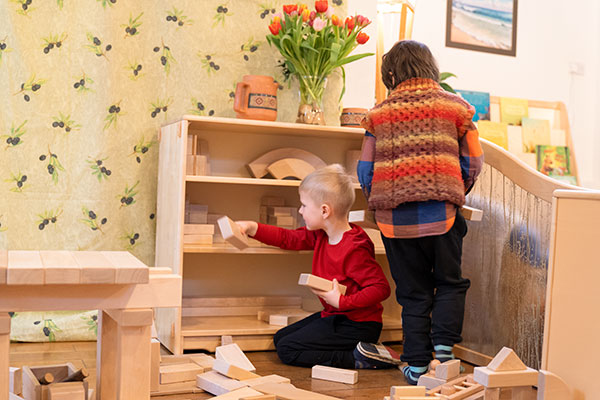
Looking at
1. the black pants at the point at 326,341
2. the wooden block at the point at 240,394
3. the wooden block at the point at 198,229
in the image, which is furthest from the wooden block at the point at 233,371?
the wooden block at the point at 198,229

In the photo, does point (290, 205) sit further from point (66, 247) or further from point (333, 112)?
point (66, 247)

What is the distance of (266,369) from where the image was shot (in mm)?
2166

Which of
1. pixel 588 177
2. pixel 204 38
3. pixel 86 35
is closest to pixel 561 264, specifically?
pixel 204 38

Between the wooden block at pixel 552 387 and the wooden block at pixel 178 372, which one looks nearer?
the wooden block at pixel 552 387

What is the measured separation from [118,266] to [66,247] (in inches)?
50.3

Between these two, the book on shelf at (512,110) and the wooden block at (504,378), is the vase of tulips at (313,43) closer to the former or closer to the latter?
the wooden block at (504,378)

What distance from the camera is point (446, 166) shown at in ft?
6.66

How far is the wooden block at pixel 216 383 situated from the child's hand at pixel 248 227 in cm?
58

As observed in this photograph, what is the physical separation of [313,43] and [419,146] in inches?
27.5

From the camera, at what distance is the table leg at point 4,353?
133 cm

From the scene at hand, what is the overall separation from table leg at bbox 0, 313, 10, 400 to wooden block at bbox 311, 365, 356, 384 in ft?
3.16

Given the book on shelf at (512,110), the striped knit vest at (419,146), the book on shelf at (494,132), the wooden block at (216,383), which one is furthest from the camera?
the book on shelf at (512,110)

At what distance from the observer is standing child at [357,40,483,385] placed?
2031 mm

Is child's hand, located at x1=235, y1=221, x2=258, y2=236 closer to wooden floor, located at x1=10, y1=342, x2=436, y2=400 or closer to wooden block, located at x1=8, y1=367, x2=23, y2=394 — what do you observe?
wooden floor, located at x1=10, y1=342, x2=436, y2=400
